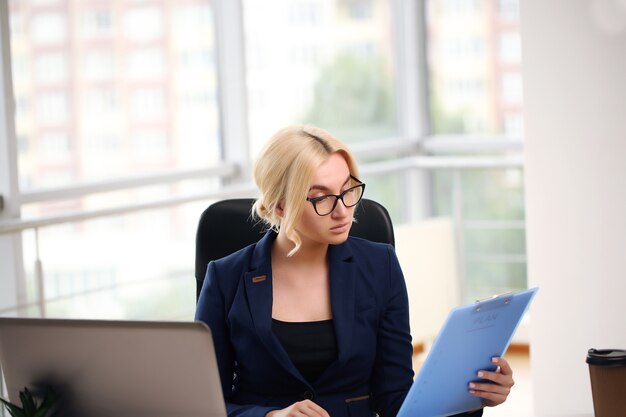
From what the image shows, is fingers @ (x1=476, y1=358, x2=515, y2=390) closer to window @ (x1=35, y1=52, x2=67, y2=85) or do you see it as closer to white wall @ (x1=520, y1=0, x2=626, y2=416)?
white wall @ (x1=520, y1=0, x2=626, y2=416)

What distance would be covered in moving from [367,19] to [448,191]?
95cm

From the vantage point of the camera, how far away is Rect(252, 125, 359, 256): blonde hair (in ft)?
5.87

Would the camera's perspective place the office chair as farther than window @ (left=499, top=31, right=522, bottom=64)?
No

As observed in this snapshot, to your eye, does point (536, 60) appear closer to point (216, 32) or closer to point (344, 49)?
point (216, 32)

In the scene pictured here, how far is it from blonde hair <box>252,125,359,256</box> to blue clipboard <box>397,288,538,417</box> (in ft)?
1.35

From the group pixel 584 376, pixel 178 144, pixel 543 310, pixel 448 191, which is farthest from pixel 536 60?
pixel 448 191

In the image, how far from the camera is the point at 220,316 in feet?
6.17

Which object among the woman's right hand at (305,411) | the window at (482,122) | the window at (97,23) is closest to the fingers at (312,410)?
the woman's right hand at (305,411)

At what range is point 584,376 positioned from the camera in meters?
3.18

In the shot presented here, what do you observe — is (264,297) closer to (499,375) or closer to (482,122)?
(499,375)

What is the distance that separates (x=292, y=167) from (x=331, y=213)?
106mm

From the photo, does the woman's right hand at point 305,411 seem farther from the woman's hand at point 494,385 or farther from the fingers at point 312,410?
the woman's hand at point 494,385

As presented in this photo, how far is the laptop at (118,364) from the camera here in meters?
1.34

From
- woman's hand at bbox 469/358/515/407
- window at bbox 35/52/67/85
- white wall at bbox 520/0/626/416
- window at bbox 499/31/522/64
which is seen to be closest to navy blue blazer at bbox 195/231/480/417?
woman's hand at bbox 469/358/515/407
